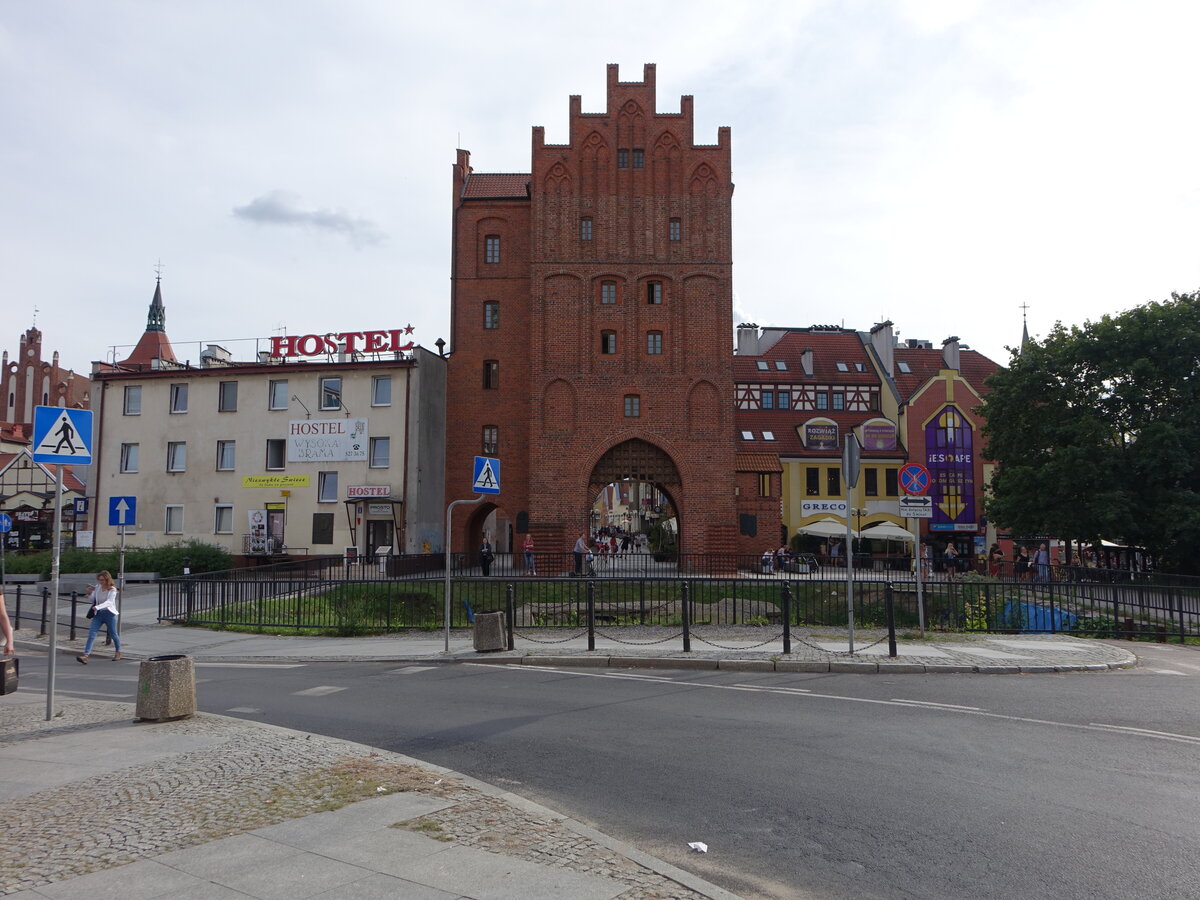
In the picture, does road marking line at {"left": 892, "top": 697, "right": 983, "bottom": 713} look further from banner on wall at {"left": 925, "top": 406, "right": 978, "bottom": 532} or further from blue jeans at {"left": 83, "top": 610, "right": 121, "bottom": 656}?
banner on wall at {"left": 925, "top": 406, "right": 978, "bottom": 532}

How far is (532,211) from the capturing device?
39.9 metres

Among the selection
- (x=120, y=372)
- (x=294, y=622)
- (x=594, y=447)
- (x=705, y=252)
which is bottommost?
(x=294, y=622)

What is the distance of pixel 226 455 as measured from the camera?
41.1 metres

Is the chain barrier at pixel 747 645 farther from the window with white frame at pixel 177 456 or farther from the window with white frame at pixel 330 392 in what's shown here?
the window with white frame at pixel 177 456

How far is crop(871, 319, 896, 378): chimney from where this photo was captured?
196ft

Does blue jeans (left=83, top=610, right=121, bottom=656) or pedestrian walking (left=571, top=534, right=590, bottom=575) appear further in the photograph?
pedestrian walking (left=571, top=534, right=590, bottom=575)

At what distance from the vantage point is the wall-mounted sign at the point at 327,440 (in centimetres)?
3966

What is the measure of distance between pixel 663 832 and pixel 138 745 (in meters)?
5.52

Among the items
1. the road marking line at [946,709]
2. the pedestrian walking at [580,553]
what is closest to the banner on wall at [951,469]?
the pedestrian walking at [580,553]

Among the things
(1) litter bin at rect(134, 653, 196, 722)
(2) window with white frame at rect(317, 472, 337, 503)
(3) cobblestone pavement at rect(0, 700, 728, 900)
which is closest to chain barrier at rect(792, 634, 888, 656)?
(3) cobblestone pavement at rect(0, 700, 728, 900)

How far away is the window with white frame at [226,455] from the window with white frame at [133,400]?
4.76m

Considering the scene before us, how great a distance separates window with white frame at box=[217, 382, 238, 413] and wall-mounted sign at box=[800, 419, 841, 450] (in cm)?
3522

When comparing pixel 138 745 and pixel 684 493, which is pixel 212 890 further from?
pixel 684 493

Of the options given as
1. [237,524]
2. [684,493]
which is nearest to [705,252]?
[684,493]
